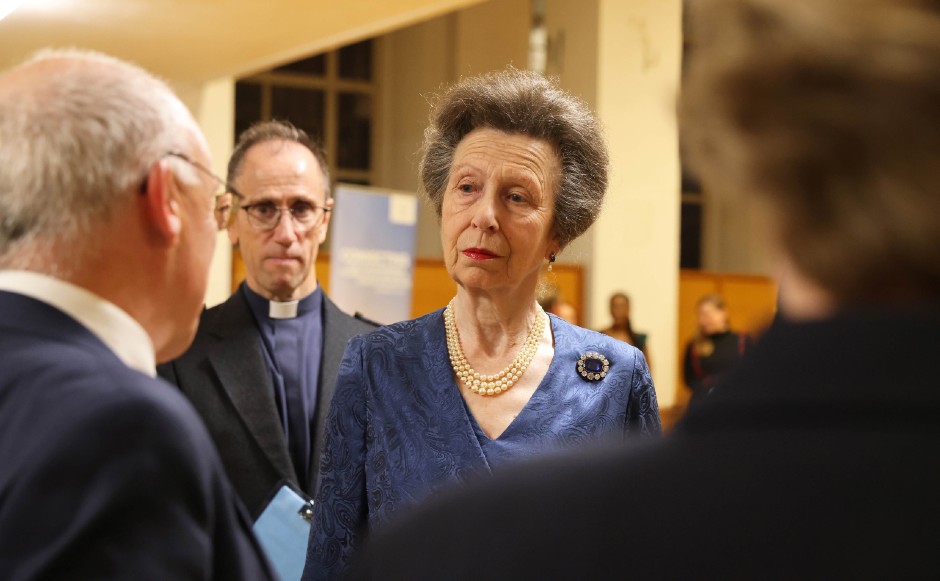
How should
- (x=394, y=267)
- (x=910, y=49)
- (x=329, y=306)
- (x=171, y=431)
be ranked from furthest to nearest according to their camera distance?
(x=394, y=267), (x=329, y=306), (x=171, y=431), (x=910, y=49)

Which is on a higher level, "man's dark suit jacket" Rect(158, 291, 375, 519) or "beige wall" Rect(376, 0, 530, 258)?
"beige wall" Rect(376, 0, 530, 258)

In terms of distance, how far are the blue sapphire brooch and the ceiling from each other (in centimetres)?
594

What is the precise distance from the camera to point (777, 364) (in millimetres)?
806

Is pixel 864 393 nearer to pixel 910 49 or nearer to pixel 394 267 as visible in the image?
pixel 910 49

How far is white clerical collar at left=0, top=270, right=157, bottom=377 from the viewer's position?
56.4 inches

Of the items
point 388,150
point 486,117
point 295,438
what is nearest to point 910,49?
point 486,117

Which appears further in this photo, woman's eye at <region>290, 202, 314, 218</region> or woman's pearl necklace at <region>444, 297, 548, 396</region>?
woman's eye at <region>290, 202, 314, 218</region>

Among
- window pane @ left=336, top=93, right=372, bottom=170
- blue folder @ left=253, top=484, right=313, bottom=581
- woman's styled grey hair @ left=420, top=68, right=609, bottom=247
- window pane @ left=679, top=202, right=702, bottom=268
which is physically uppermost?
window pane @ left=336, top=93, right=372, bottom=170

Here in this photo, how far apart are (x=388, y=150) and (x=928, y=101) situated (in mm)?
19434

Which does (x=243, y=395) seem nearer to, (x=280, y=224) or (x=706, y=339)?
(x=280, y=224)

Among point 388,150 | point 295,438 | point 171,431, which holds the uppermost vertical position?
point 388,150

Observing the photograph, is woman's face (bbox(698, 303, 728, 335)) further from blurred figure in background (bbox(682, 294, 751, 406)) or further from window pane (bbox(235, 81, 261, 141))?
window pane (bbox(235, 81, 261, 141))

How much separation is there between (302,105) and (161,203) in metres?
19.1

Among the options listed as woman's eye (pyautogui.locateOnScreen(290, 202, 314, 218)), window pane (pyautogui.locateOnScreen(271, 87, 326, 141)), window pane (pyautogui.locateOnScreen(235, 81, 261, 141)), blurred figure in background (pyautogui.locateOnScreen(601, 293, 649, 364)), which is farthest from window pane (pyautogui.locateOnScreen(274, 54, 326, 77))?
woman's eye (pyautogui.locateOnScreen(290, 202, 314, 218))
